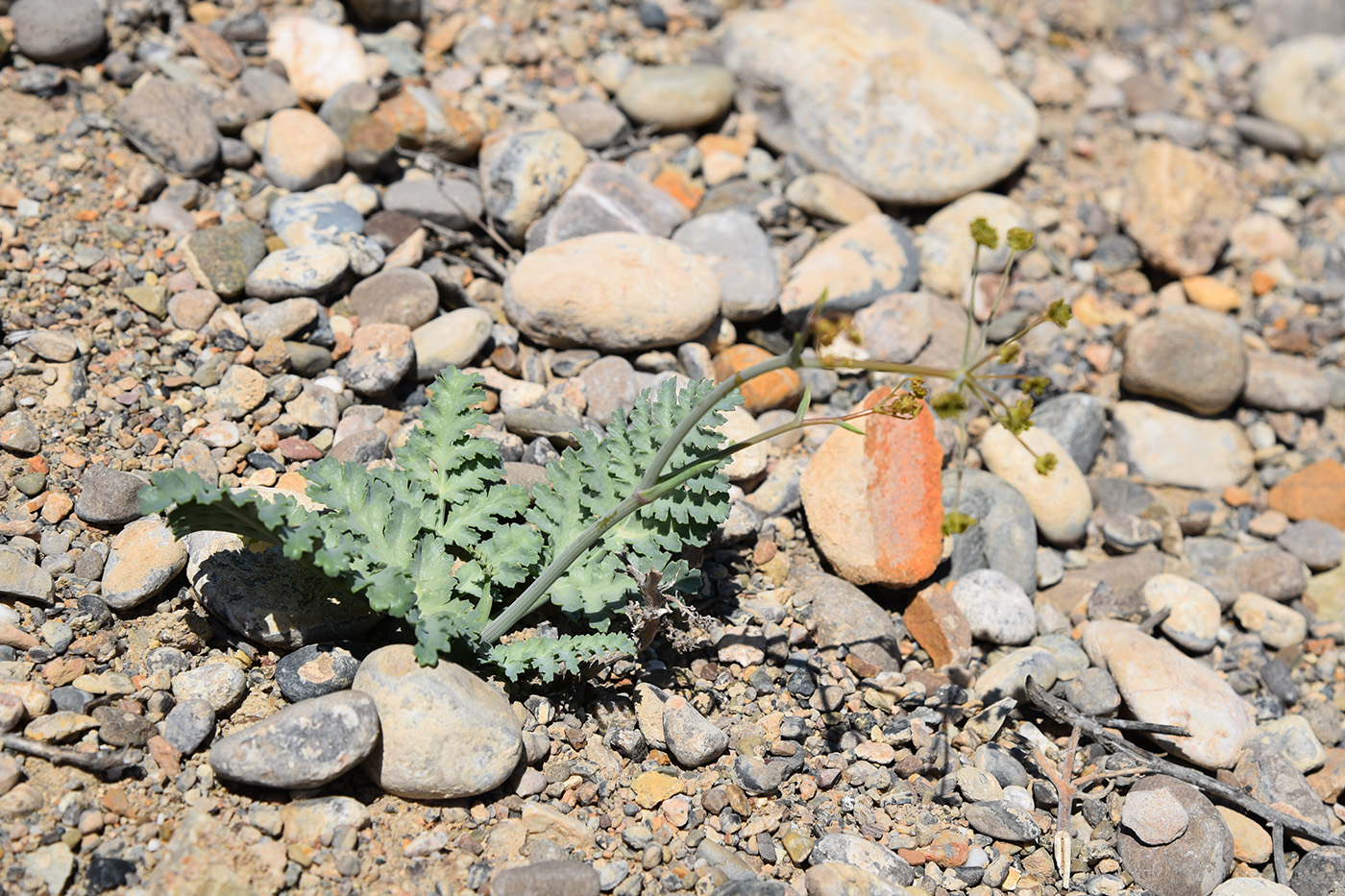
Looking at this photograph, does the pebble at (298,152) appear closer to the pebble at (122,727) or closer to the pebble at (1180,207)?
the pebble at (122,727)

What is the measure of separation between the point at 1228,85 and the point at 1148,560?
4361 millimetres

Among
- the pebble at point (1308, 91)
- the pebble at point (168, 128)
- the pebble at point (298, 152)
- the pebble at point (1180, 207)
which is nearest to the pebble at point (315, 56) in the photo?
the pebble at point (298, 152)

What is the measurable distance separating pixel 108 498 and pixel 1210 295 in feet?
18.9

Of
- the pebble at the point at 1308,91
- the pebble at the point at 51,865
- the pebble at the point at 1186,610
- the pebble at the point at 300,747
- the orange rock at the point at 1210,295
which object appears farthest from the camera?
the pebble at the point at 1308,91

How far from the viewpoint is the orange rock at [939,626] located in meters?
3.91

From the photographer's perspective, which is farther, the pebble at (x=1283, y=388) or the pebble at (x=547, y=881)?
the pebble at (x=1283, y=388)

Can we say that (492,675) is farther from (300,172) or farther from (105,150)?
(105,150)

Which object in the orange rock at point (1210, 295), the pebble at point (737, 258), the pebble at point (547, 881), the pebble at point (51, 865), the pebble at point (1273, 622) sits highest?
the pebble at point (737, 258)

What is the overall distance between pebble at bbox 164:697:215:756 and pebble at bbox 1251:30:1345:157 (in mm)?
7486

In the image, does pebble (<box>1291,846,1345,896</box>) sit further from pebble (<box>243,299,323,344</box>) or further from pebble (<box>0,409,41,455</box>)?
pebble (<box>0,409,41,455</box>)

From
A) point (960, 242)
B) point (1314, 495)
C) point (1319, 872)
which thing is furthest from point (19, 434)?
point (1314, 495)

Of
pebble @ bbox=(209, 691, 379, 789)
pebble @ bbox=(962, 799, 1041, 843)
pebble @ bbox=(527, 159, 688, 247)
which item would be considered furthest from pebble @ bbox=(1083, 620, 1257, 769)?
pebble @ bbox=(209, 691, 379, 789)

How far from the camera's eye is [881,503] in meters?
4.04

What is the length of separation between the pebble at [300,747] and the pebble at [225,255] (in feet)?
7.24
